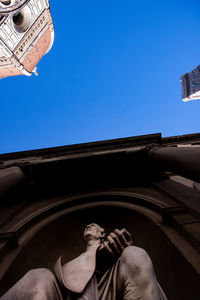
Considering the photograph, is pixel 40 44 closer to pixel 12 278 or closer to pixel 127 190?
pixel 127 190

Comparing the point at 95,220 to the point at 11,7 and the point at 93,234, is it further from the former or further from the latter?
the point at 11,7

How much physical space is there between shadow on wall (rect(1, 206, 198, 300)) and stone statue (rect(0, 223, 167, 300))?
5.02 feet

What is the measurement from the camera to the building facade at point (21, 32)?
1661cm

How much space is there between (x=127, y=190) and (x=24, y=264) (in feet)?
12.7

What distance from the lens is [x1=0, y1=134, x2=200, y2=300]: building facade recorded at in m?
3.64

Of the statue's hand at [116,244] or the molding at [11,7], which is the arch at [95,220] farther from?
the molding at [11,7]

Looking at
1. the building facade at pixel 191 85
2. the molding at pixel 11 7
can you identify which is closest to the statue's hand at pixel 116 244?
the molding at pixel 11 7

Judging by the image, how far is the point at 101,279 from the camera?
2.49m

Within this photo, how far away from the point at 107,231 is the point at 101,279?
3.45m

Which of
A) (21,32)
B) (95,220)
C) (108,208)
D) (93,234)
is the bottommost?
(95,220)

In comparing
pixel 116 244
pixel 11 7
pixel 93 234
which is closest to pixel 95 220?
pixel 93 234

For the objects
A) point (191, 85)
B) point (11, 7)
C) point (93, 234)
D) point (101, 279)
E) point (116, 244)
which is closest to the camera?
point (101, 279)

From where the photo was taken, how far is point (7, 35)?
1731cm

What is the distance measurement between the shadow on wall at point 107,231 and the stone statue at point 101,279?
1.53 m
